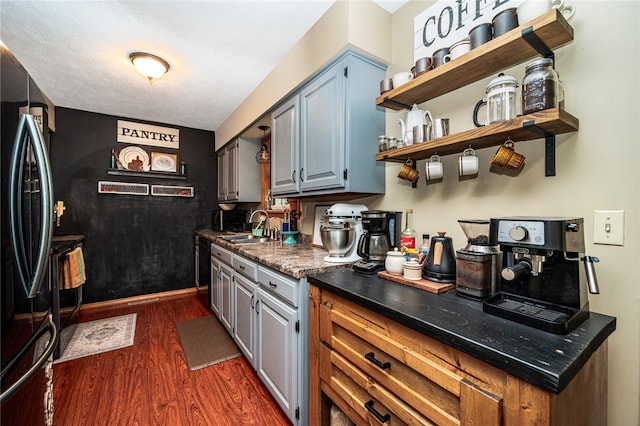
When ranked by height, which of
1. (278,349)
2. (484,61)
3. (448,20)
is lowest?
(278,349)

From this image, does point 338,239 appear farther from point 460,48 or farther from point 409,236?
point 460,48

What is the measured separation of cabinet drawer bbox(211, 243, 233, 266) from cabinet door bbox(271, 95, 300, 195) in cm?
68

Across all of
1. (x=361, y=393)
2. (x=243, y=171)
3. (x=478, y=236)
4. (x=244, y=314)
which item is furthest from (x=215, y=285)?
(x=478, y=236)

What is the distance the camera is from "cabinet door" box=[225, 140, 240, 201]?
11.5 ft

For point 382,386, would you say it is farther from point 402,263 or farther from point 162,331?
point 162,331

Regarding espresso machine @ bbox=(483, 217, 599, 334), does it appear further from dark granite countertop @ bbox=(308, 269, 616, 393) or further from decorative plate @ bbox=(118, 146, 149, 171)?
decorative plate @ bbox=(118, 146, 149, 171)

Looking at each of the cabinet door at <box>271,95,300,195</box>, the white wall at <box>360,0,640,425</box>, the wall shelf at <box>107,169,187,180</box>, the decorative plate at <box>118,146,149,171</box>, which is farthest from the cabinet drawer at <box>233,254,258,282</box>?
the decorative plate at <box>118,146,149,171</box>

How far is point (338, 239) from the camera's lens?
160cm

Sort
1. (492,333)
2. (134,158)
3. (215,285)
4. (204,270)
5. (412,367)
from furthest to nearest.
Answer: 1. (134,158)
2. (204,270)
3. (215,285)
4. (412,367)
5. (492,333)

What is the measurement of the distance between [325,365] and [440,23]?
1.85 metres

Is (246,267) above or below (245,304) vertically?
above

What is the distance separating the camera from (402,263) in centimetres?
130

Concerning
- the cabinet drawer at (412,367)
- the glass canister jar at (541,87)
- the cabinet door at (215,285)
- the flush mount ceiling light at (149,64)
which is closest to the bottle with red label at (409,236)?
the cabinet drawer at (412,367)

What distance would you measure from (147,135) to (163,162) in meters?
0.39
